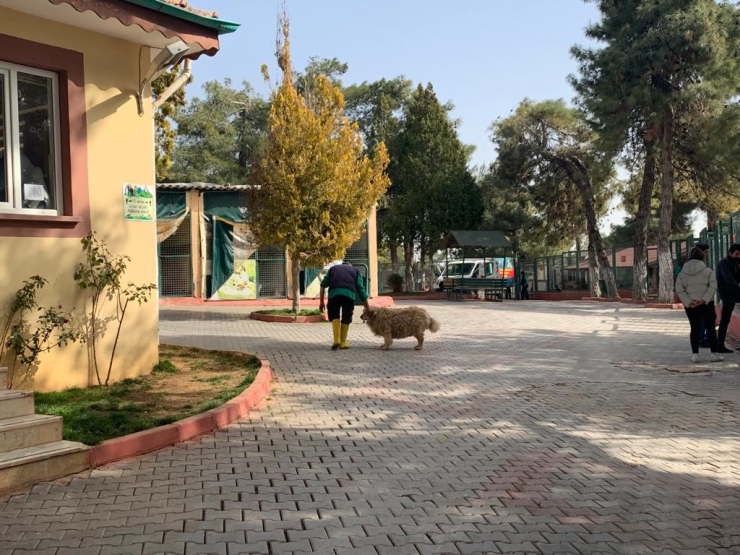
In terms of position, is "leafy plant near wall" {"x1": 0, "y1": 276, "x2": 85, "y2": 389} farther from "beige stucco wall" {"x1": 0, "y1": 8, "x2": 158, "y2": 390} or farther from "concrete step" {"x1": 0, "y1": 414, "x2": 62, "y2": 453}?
"concrete step" {"x1": 0, "y1": 414, "x2": 62, "y2": 453}

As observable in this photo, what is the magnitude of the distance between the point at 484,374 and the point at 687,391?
8.27ft

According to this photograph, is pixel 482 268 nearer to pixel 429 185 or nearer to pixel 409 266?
Result: pixel 409 266

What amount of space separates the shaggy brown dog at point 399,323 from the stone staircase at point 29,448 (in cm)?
656

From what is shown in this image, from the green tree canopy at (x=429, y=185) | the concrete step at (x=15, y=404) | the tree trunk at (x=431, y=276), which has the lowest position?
the concrete step at (x=15, y=404)

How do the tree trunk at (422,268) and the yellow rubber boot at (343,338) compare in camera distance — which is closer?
the yellow rubber boot at (343,338)

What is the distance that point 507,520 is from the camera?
163 inches

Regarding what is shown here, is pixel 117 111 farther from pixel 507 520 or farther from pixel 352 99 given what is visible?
pixel 352 99

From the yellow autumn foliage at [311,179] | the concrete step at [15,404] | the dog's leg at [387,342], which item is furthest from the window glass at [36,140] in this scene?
the yellow autumn foliage at [311,179]

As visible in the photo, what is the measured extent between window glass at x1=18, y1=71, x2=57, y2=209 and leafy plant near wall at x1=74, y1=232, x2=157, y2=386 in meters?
0.67

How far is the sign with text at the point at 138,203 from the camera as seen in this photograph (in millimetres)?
8102

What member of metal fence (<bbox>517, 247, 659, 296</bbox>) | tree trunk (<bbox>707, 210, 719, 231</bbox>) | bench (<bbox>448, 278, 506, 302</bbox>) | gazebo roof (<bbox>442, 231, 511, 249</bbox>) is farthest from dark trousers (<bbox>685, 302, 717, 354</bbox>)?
metal fence (<bbox>517, 247, 659, 296</bbox>)

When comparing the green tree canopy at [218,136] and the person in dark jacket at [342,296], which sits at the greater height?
the green tree canopy at [218,136]

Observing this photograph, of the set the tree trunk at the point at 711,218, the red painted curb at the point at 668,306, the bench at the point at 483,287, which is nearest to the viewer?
the red painted curb at the point at 668,306

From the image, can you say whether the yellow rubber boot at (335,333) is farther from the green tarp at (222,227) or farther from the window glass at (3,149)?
the green tarp at (222,227)
